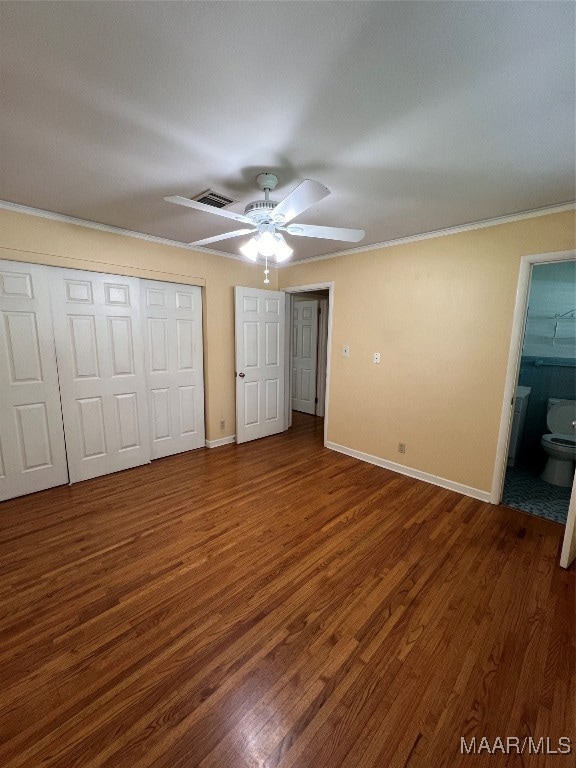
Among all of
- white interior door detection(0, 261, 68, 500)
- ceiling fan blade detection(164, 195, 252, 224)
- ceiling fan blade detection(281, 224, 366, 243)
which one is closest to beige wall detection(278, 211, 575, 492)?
ceiling fan blade detection(281, 224, 366, 243)

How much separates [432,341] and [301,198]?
2.00 metres

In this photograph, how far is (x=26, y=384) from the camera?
2.63 m

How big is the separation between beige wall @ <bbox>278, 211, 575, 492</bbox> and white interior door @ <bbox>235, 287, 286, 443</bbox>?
78 cm

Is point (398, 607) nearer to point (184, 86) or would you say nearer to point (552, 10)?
point (552, 10)

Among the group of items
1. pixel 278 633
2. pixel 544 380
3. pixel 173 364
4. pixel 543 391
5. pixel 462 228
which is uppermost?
pixel 462 228

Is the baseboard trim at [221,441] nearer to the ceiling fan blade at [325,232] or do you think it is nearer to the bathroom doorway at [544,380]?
the ceiling fan blade at [325,232]

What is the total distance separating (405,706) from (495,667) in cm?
48

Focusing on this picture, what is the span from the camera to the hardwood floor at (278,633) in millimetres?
1130

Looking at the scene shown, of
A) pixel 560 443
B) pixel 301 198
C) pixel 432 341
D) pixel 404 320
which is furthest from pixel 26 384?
pixel 560 443

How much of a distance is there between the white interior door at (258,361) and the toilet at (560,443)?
3056 millimetres

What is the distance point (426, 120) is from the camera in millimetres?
1411

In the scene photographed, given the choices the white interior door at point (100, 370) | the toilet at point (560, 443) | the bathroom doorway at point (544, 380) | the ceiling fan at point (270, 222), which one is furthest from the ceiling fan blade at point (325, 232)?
the toilet at point (560, 443)

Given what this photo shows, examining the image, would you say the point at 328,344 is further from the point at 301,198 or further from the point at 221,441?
the point at 301,198

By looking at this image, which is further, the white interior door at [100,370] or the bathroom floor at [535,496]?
the white interior door at [100,370]
